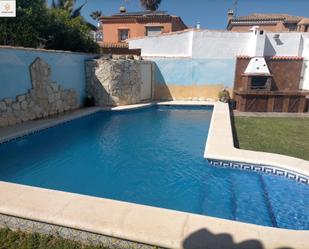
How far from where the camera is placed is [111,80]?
52.4 feet

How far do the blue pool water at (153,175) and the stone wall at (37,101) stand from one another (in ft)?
4.99

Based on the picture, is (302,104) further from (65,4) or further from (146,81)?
(65,4)

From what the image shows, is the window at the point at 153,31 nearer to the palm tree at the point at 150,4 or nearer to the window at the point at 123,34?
the window at the point at 123,34

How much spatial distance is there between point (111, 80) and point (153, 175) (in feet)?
33.7

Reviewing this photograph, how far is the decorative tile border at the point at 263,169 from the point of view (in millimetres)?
6612

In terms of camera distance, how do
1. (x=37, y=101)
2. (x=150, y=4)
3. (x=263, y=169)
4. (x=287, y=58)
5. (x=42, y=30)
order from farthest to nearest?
(x=150, y=4), (x=287, y=58), (x=42, y=30), (x=37, y=101), (x=263, y=169)

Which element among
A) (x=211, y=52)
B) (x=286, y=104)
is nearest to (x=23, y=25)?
(x=211, y=52)

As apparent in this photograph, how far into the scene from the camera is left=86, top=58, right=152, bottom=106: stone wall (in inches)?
626

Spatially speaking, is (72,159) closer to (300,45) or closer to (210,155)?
(210,155)

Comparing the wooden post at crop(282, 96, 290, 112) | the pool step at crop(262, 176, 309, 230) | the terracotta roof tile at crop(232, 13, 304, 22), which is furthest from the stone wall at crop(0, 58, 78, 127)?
the terracotta roof tile at crop(232, 13, 304, 22)

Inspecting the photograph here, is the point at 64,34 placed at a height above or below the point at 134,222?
above

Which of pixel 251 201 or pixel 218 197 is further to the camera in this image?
pixel 218 197

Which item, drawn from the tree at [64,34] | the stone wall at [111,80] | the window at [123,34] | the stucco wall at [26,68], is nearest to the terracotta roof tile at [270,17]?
the window at [123,34]

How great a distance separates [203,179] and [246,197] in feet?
4.06
